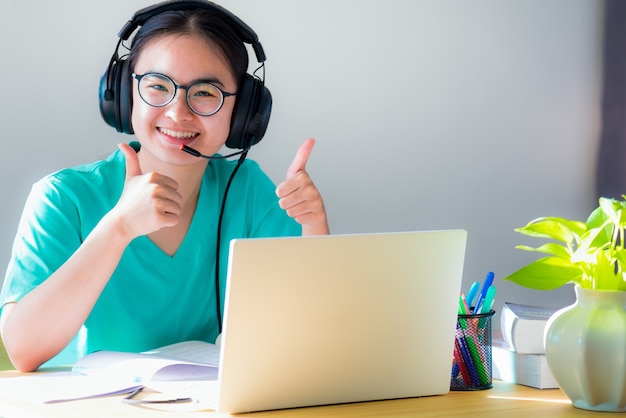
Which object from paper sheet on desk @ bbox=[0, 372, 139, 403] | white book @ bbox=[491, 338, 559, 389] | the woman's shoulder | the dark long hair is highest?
the dark long hair

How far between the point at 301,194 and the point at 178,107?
10.6 inches

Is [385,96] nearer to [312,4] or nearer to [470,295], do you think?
[312,4]

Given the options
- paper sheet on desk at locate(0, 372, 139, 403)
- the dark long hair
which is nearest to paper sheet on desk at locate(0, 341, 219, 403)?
paper sheet on desk at locate(0, 372, 139, 403)

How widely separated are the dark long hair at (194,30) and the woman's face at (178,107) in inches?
0.4

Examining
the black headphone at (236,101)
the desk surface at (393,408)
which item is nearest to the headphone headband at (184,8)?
the black headphone at (236,101)

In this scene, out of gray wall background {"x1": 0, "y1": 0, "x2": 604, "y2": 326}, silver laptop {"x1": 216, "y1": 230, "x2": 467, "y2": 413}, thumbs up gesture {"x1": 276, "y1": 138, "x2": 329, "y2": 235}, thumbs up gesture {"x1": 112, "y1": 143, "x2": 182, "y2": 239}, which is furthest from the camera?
gray wall background {"x1": 0, "y1": 0, "x2": 604, "y2": 326}

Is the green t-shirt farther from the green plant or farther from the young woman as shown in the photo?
the green plant

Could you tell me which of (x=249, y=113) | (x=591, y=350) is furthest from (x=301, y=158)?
(x=591, y=350)

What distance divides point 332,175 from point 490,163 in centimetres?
69

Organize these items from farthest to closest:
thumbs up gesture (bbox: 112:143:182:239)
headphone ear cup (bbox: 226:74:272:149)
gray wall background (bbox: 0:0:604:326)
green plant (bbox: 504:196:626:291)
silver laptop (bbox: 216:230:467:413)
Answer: gray wall background (bbox: 0:0:604:326)
headphone ear cup (bbox: 226:74:272:149)
thumbs up gesture (bbox: 112:143:182:239)
green plant (bbox: 504:196:626:291)
silver laptop (bbox: 216:230:467:413)

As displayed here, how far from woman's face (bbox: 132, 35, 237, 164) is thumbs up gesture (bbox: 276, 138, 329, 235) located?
19cm

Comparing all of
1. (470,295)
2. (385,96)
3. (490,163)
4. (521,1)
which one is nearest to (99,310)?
(470,295)

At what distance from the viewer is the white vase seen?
1.10 meters

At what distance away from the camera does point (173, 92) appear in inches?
64.1
